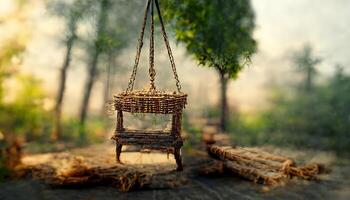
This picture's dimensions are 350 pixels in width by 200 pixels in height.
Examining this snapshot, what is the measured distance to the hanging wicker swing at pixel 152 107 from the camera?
7.89 m

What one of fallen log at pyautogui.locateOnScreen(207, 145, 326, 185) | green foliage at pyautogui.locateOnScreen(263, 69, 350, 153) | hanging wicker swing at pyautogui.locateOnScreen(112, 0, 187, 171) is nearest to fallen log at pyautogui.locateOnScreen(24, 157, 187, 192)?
hanging wicker swing at pyautogui.locateOnScreen(112, 0, 187, 171)

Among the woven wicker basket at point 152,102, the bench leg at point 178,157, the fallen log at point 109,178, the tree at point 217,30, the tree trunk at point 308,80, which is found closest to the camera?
the woven wicker basket at point 152,102

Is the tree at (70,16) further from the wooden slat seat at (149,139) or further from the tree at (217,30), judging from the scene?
the wooden slat seat at (149,139)

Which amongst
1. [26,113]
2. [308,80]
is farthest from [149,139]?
[308,80]

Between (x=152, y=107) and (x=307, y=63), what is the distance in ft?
51.5

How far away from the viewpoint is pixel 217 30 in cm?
1438

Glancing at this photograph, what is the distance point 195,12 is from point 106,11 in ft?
17.5

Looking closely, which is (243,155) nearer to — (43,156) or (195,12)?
(195,12)

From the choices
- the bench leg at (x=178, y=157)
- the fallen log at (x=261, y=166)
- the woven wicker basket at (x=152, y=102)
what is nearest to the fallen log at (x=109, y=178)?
the bench leg at (x=178, y=157)

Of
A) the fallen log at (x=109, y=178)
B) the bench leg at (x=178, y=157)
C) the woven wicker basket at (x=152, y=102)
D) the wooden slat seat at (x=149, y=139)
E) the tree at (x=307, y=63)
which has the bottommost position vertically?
the fallen log at (x=109, y=178)

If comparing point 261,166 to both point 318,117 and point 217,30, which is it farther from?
point 318,117

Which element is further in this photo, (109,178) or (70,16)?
(70,16)

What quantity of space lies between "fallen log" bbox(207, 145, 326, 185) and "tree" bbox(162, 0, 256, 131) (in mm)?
2426

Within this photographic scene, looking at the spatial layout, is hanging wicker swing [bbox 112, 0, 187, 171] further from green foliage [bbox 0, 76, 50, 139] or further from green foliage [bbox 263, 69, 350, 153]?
green foliage [bbox 0, 76, 50, 139]
